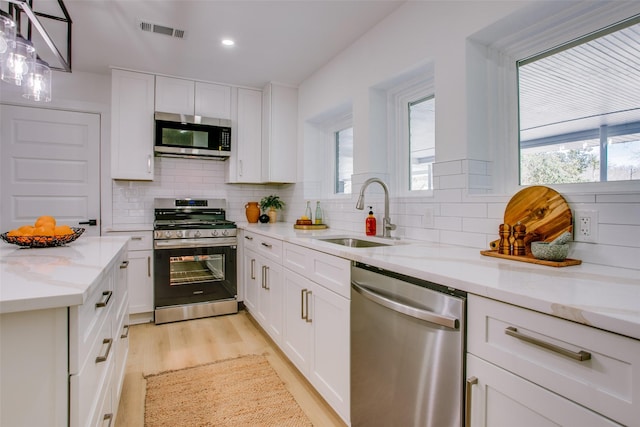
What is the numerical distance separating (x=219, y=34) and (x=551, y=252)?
2651 mm

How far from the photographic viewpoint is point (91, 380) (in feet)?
3.52

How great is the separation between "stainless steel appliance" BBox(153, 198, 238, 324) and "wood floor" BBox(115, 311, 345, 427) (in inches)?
4.9

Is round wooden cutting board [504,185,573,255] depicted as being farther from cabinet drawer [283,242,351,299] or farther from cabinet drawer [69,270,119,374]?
cabinet drawer [69,270,119,374]

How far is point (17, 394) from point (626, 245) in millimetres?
1897

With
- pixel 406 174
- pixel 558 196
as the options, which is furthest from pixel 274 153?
Result: pixel 558 196

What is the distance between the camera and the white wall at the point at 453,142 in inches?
51.8

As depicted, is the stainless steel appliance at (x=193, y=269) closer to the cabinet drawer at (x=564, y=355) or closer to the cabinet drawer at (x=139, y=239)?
the cabinet drawer at (x=139, y=239)

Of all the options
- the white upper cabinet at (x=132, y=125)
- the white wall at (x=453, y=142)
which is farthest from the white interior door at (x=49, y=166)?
the white wall at (x=453, y=142)

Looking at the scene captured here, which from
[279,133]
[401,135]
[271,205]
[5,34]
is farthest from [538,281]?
[271,205]

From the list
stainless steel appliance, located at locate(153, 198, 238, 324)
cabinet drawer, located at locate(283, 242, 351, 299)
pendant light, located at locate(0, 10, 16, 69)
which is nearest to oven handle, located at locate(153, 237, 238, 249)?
stainless steel appliance, located at locate(153, 198, 238, 324)

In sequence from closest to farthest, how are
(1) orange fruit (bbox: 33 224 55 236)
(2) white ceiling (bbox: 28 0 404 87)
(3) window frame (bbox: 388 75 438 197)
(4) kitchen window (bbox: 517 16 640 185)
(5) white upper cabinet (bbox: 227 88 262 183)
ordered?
(4) kitchen window (bbox: 517 16 640 185)
(1) orange fruit (bbox: 33 224 55 236)
(2) white ceiling (bbox: 28 0 404 87)
(3) window frame (bbox: 388 75 438 197)
(5) white upper cabinet (bbox: 227 88 262 183)

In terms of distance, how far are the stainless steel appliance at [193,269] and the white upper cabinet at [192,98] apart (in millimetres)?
1109

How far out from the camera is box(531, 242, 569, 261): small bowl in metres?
1.27

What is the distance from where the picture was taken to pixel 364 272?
4.99 ft
